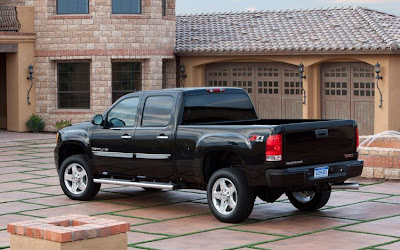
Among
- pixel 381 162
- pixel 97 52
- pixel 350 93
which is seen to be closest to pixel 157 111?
pixel 381 162

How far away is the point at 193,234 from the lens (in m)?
11.8

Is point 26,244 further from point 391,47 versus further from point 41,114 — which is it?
point 41,114

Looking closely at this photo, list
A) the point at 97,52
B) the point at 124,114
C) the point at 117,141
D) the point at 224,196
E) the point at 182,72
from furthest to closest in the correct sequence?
the point at 182,72 → the point at 97,52 → the point at 124,114 → the point at 117,141 → the point at 224,196

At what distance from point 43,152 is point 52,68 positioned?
7594 millimetres

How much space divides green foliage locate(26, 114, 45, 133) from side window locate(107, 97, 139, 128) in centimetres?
1623

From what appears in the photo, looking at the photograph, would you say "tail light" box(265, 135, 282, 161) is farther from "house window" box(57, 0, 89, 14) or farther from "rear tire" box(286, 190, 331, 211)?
"house window" box(57, 0, 89, 14)

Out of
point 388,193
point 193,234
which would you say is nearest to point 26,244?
point 193,234

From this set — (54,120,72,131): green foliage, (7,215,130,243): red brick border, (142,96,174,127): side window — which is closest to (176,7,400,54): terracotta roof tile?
(54,120,72,131): green foliage

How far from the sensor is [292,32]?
99.5 feet

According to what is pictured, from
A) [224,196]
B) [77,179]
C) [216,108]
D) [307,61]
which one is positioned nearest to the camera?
[224,196]

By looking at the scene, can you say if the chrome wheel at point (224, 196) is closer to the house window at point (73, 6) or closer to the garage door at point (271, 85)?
the garage door at point (271, 85)

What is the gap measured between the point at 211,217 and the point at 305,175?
1.71 metres

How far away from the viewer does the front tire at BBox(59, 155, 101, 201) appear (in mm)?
14766

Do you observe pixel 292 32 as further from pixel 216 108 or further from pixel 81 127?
pixel 216 108
